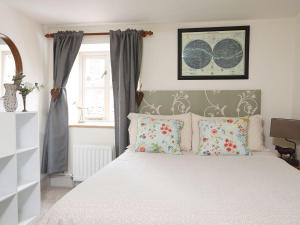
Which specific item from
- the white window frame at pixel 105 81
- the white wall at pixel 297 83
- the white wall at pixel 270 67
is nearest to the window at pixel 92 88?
the white window frame at pixel 105 81

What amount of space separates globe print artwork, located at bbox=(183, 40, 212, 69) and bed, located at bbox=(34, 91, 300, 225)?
125 cm

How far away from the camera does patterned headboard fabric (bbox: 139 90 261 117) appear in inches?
124

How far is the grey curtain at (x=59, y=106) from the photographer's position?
3373 millimetres

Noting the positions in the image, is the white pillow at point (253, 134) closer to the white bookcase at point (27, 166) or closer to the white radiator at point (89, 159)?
the white radiator at point (89, 159)

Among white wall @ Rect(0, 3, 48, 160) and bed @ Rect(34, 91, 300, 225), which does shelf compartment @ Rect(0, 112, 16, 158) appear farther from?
bed @ Rect(34, 91, 300, 225)

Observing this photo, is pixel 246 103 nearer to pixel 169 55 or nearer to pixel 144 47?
pixel 169 55

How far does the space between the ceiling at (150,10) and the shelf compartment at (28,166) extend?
1.52m

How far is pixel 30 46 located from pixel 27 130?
1.13 metres

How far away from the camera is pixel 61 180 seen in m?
3.59

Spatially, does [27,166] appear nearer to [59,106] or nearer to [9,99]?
[9,99]

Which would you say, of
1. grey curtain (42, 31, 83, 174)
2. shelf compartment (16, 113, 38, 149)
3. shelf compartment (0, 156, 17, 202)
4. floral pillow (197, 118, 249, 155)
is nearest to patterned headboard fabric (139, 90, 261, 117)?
floral pillow (197, 118, 249, 155)

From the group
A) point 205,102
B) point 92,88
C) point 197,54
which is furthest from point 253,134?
point 92,88

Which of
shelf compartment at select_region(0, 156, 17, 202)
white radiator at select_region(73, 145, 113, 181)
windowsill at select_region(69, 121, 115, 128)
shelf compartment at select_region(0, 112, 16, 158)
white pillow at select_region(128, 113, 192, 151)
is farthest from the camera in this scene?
windowsill at select_region(69, 121, 115, 128)

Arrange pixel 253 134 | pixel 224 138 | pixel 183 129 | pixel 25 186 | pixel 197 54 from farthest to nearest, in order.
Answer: pixel 197 54 < pixel 183 129 < pixel 253 134 < pixel 224 138 < pixel 25 186
